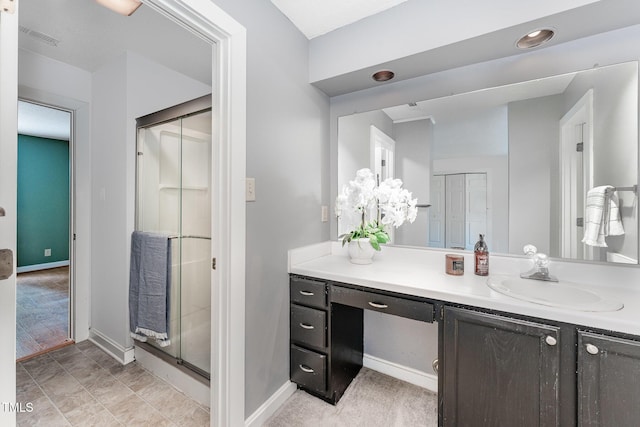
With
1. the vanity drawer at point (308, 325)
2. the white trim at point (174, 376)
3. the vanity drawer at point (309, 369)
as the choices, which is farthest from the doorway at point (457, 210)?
the white trim at point (174, 376)

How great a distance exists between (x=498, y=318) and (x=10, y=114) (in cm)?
170

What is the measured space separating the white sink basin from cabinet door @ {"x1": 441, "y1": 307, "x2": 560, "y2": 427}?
0.13 meters

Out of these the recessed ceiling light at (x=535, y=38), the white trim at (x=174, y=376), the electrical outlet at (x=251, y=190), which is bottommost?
the white trim at (x=174, y=376)

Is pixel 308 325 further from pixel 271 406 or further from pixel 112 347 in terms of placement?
pixel 112 347

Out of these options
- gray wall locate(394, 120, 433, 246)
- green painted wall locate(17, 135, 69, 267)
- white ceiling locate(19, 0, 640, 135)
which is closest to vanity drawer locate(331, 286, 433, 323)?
gray wall locate(394, 120, 433, 246)

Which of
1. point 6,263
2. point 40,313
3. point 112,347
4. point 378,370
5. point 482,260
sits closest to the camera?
point 6,263

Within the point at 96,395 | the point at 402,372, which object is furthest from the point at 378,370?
the point at 96,395

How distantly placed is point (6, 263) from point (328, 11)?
5.70ft

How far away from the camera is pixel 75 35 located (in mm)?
1896

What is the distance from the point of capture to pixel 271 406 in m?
1.55

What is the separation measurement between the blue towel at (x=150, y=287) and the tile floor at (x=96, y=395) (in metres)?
0.28

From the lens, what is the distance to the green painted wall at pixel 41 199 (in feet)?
14.8

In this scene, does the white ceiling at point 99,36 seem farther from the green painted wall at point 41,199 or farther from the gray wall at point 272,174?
the green painted wall at point 41,199

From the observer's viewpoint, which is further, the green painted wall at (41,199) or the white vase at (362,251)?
the green painted wall at (41,199)
